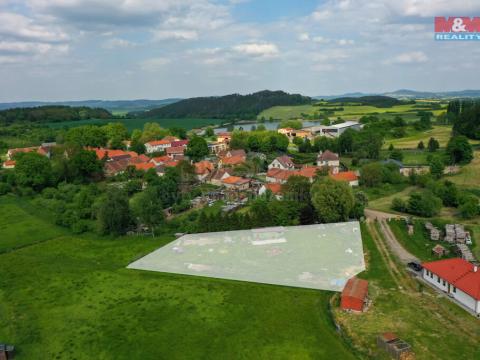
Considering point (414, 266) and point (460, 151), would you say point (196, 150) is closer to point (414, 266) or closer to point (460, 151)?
point (460, 151)

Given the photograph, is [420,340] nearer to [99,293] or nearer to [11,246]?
[99,293]

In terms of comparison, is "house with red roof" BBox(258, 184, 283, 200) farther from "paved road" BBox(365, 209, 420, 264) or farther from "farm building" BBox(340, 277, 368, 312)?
"farm building" BBox(340, 277, 368, 312)

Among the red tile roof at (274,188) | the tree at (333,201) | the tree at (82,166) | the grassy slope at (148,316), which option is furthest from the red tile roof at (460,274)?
the tree at (82,166)

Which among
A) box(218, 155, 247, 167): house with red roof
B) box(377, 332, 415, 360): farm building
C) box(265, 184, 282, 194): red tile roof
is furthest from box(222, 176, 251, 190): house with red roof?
box(377, 332, 415, 360): farm building

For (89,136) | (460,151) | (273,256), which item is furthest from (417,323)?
(89,136)

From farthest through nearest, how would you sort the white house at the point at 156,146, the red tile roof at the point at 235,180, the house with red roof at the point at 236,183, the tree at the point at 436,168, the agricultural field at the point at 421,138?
the white house at the point at 156,146, the agricultural field at the point at 421,138, the red tile roof at the point at 235,180, the house with red roof at the point at 236,183, the tree at the point at 436,168

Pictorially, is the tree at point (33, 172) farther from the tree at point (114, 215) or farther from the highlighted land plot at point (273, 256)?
the highlighted land plot at point (273, 256)
